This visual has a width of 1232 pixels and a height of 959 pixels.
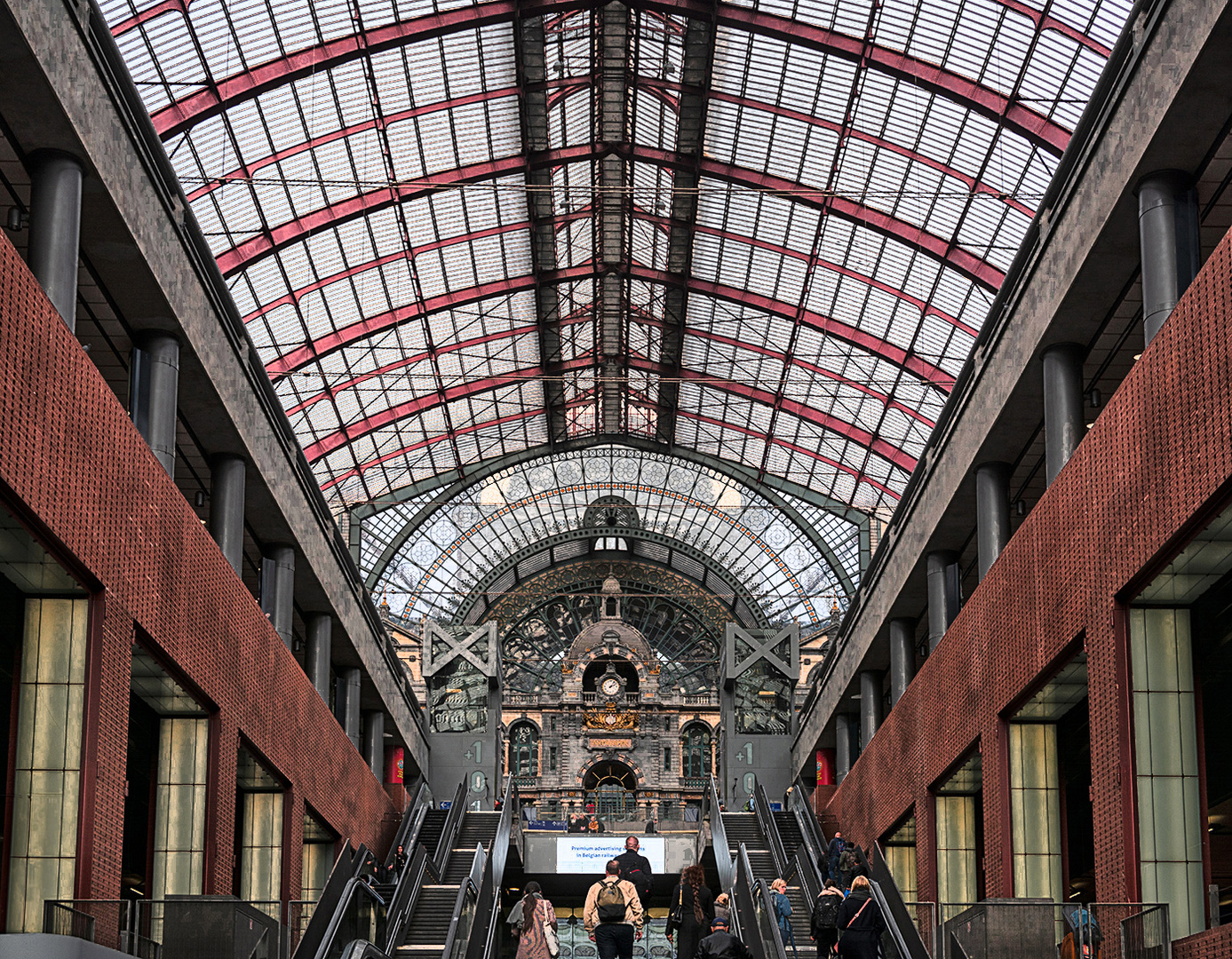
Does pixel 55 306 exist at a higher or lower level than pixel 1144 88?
lower

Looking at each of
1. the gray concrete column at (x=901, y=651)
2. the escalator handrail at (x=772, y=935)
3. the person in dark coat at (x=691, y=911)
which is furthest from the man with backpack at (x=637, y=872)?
the gray concrete column at (x=901, y=651)

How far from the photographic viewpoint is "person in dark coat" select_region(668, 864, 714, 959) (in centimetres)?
2289

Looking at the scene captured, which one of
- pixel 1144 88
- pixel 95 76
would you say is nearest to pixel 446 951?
pixel 95 76

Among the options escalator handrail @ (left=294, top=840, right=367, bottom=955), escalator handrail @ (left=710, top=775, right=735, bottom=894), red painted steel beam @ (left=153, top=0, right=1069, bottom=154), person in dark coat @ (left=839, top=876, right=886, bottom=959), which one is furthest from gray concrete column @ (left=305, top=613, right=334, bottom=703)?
person in dark coat @ (left=839, top=876, right=886, bottom=959)

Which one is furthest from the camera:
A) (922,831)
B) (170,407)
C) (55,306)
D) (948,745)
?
(922,831)

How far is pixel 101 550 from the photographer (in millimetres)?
20031

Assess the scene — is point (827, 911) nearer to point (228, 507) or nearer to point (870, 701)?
point (228, 507)

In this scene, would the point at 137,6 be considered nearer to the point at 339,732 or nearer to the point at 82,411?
the point at 339,732

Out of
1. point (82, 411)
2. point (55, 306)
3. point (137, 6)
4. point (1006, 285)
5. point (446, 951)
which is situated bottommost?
point (446, 951)

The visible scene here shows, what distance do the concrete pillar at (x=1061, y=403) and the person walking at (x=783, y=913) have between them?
8.45 metres

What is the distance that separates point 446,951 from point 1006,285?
14744 millimetres

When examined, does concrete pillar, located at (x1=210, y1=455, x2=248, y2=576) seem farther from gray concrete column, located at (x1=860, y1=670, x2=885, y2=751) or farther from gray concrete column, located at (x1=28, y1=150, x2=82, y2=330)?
gray concrete column, located at (x1=860, y1=670, x2=885, y2=751)

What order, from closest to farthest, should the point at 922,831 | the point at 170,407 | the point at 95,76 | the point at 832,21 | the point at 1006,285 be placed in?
the point at 95,76
the point at 170,407
the point at 1006,285
the point at 922,831
the point at 832,21

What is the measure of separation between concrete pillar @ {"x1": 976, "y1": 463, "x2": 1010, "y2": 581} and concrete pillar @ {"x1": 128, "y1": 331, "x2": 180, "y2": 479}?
14.9 meters
